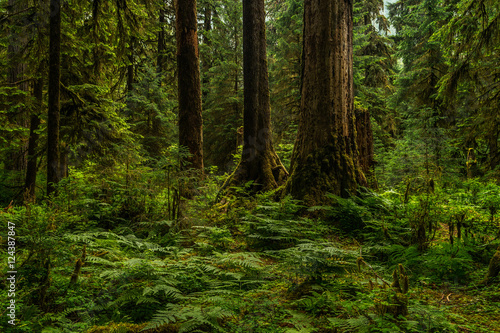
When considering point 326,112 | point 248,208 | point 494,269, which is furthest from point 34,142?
point 494,269

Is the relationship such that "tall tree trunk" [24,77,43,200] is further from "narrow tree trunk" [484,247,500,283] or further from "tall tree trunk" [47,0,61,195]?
"narrow tree trunk" [484,247,500,283]

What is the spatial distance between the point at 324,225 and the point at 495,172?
6.69 meters

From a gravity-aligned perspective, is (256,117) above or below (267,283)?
above

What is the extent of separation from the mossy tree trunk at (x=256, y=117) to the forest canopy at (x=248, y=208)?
0.04 metres

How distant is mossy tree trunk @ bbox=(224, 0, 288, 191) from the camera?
24.2 feet

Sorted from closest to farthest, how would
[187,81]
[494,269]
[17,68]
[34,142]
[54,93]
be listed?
[494,269] < [54,93] < [187,81] < [34,142] < [17,68]

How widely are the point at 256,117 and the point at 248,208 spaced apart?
3.05m

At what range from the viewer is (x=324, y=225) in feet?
15.0

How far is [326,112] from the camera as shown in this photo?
553 cm

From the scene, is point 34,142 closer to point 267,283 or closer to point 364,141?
point 267,283

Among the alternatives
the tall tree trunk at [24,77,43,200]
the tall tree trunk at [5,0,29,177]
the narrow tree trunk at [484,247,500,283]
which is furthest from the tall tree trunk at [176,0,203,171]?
the narrow tree trunk at [484,247,500,283]

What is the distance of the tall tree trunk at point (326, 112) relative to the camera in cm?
542

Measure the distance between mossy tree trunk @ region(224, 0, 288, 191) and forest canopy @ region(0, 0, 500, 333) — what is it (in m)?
0.04

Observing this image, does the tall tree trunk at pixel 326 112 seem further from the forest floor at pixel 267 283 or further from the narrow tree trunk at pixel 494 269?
the narrow tree trunk at pixel 494 269
